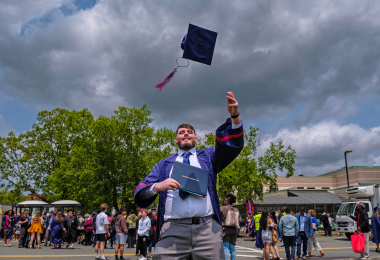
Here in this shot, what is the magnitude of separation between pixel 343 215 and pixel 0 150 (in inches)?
1406

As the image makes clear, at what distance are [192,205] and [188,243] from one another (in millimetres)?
314

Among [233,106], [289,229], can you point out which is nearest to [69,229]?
[289,229]

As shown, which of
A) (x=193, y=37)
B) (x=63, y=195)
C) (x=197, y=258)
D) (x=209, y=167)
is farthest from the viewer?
(x=63, y=195)

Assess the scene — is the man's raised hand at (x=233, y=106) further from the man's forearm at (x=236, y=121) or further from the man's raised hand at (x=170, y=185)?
the man's raised hand at (x=170, y=185)

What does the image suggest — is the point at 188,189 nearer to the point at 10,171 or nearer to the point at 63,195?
the point at 63,195

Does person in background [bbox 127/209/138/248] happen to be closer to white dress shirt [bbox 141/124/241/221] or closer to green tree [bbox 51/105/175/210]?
white dress shirt [bbox 141/124/241/221]

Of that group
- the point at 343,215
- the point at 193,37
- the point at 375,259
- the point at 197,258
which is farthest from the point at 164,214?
the point at 343,215

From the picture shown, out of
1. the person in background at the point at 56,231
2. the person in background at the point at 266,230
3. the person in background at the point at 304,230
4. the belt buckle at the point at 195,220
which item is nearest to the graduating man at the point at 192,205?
the belt buckle at the point at 195,220

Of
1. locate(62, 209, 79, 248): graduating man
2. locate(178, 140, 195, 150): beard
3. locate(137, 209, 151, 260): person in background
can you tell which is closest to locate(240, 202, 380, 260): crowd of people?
locate(137, 209, 151, 260): person in background

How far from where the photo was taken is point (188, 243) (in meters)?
2.69

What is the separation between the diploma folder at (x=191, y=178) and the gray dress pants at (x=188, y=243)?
301 mm

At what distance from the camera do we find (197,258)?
2664 mm

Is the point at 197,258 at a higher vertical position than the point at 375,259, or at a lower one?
higher

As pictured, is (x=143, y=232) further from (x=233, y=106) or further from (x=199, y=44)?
(x=233, y=106)
